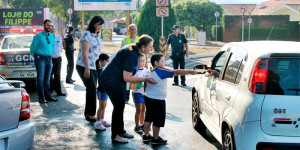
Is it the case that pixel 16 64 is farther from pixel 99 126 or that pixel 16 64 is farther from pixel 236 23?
pixel 236 23

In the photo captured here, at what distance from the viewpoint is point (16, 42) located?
12.6 m

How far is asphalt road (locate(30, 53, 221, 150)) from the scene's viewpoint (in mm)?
6422

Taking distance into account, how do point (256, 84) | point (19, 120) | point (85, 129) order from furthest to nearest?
point (85, 129) → point (19, 120) → point (256, 84)

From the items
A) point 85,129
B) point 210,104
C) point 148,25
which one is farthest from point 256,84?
point 148,25

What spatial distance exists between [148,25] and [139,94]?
21.1 m

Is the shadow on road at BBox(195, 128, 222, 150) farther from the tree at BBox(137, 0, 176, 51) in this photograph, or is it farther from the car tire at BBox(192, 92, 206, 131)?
the tree at BBox(137, 0, 176, 51)

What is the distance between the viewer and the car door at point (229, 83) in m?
5.05

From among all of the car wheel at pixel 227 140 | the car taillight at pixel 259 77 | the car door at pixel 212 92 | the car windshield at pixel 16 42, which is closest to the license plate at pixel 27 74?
the car windshield at pixel 16 42

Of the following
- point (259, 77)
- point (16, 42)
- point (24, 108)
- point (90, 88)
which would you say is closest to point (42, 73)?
point (90, 88)

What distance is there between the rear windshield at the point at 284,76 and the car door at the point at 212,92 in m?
1.35

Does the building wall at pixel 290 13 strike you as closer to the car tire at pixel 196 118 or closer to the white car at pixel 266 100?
the car tire at pixel 196 118

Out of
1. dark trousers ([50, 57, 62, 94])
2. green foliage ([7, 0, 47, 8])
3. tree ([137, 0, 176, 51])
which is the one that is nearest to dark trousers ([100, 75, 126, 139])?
dark trousers ([50, 57, 62, 94])

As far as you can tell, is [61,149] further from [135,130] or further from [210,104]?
[210,104]

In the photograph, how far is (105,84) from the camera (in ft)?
20.5
